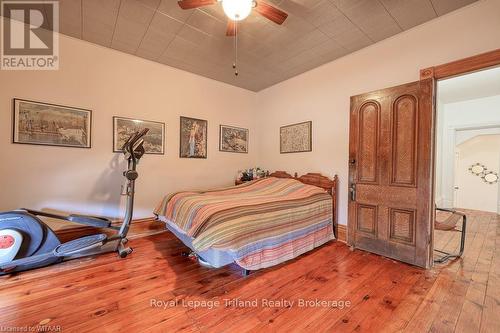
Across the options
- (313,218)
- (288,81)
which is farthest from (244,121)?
(313,218)

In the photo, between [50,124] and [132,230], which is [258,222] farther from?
A: [50,124]

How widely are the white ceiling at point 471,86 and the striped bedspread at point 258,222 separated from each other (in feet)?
10.6

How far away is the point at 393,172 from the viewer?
2543 mm

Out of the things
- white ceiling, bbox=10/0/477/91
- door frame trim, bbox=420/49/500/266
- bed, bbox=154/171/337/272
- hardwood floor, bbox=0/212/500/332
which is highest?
white ceiling, bbox=10/0/477/91

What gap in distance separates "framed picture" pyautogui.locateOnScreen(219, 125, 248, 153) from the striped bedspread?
132cm

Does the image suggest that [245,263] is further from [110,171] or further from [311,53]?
[311,53]

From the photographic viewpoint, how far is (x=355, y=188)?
2.87 meters

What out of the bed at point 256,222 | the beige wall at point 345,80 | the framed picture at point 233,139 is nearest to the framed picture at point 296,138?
the beige wall at point 345,80

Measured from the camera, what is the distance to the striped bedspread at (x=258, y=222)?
202cm

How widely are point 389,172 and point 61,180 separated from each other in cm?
420

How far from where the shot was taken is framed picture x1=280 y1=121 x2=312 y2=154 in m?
3.71

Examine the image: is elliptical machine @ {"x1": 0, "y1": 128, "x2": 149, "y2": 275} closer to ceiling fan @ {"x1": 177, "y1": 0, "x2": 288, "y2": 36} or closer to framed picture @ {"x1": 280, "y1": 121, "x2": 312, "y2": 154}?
ceiling fan @ {"x1": 177, "y1": 0, "x2": 288, "y2": 36}

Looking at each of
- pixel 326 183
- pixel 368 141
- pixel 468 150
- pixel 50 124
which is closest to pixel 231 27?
pixel 368 141

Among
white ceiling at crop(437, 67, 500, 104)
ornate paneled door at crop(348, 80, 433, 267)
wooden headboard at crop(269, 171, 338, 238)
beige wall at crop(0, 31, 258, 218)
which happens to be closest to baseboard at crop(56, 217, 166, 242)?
beige wall at crop(0, 31, 258, 218)
